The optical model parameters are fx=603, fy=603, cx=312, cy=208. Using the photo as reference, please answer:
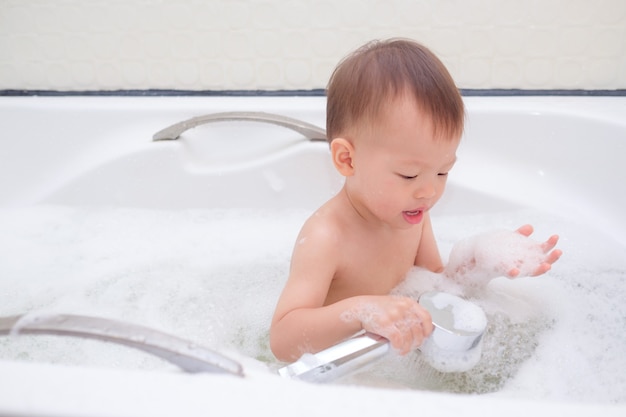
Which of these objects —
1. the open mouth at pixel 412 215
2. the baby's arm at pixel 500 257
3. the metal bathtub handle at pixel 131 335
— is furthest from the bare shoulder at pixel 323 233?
the metal bathtub handle at pixel 131 335

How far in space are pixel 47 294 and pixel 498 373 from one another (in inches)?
31.3

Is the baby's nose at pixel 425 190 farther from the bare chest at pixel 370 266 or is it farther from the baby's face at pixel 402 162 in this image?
the bare chest at pixel 370 266

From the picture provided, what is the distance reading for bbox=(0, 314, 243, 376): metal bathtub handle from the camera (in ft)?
1.62

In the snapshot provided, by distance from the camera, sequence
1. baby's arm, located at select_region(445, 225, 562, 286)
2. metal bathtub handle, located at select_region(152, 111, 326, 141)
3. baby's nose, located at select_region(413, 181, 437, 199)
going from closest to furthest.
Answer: baby's nose, located at select_region(413, 181, 437, 199) < baby's arm, located at select_region(445, 225, 562, 286) < metal bathtub handle, located at select_region(152, 111, 326, 141)

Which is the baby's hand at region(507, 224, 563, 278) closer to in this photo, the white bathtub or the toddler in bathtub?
the toddler in bathtub

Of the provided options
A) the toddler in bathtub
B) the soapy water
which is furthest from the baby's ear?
the soapy water

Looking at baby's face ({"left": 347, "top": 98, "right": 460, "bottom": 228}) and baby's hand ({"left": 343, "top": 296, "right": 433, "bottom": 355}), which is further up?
baby's face ({"left": 347, "top": 98, "right": 460, "bottom": 228})

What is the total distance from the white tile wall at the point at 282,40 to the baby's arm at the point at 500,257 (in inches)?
20.4

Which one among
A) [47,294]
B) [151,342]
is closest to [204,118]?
[47,294]

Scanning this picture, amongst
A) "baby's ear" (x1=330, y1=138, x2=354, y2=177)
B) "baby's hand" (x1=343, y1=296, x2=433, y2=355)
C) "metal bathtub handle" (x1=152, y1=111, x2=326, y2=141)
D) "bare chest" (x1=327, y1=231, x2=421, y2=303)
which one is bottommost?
"bare chest" (x1=327, y1=231, x2=421, y2=303)

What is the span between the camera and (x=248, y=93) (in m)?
1.40

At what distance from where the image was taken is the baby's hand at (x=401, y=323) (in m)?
0.68

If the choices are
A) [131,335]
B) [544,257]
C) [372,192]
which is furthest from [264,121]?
[131,335]

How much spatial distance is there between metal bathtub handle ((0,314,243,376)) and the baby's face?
1.23 ft
